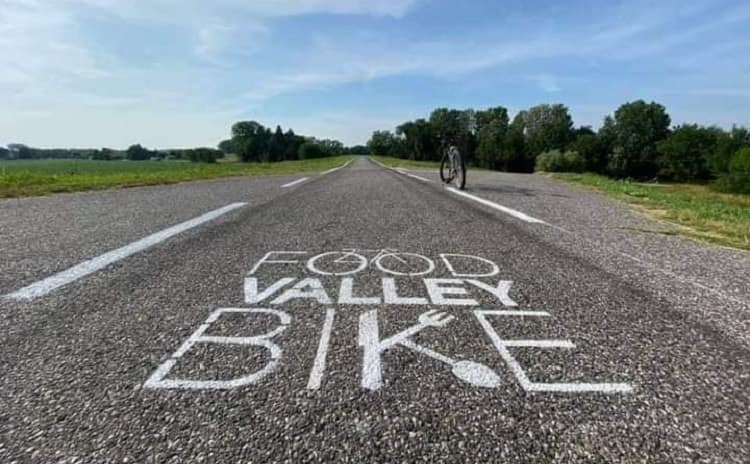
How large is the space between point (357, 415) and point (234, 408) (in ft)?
1.51

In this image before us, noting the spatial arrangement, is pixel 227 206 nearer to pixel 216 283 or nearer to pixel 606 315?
pixel 216 283

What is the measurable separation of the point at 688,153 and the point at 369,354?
87045mm

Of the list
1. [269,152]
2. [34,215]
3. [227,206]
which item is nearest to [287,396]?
[227,206]

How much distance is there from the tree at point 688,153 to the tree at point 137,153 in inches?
4536

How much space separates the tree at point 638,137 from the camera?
7275 cm

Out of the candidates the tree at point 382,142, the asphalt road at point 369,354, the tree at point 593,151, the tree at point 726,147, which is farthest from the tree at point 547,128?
the asphalt road at point 369,354

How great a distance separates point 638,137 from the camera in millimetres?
76312

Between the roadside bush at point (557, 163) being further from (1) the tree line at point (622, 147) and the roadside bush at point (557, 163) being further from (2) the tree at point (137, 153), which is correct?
(2) the tree at point (137, 153)

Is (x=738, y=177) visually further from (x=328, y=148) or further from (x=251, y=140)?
(x=328, y=148)

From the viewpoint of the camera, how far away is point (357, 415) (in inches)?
51.8

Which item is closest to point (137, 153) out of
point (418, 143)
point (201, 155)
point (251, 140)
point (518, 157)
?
point (201, 155)

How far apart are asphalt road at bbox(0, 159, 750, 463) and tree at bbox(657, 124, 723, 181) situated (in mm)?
82151

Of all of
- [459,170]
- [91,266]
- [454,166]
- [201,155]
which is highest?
[201,155]

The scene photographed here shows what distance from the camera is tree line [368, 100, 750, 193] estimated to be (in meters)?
56.5
